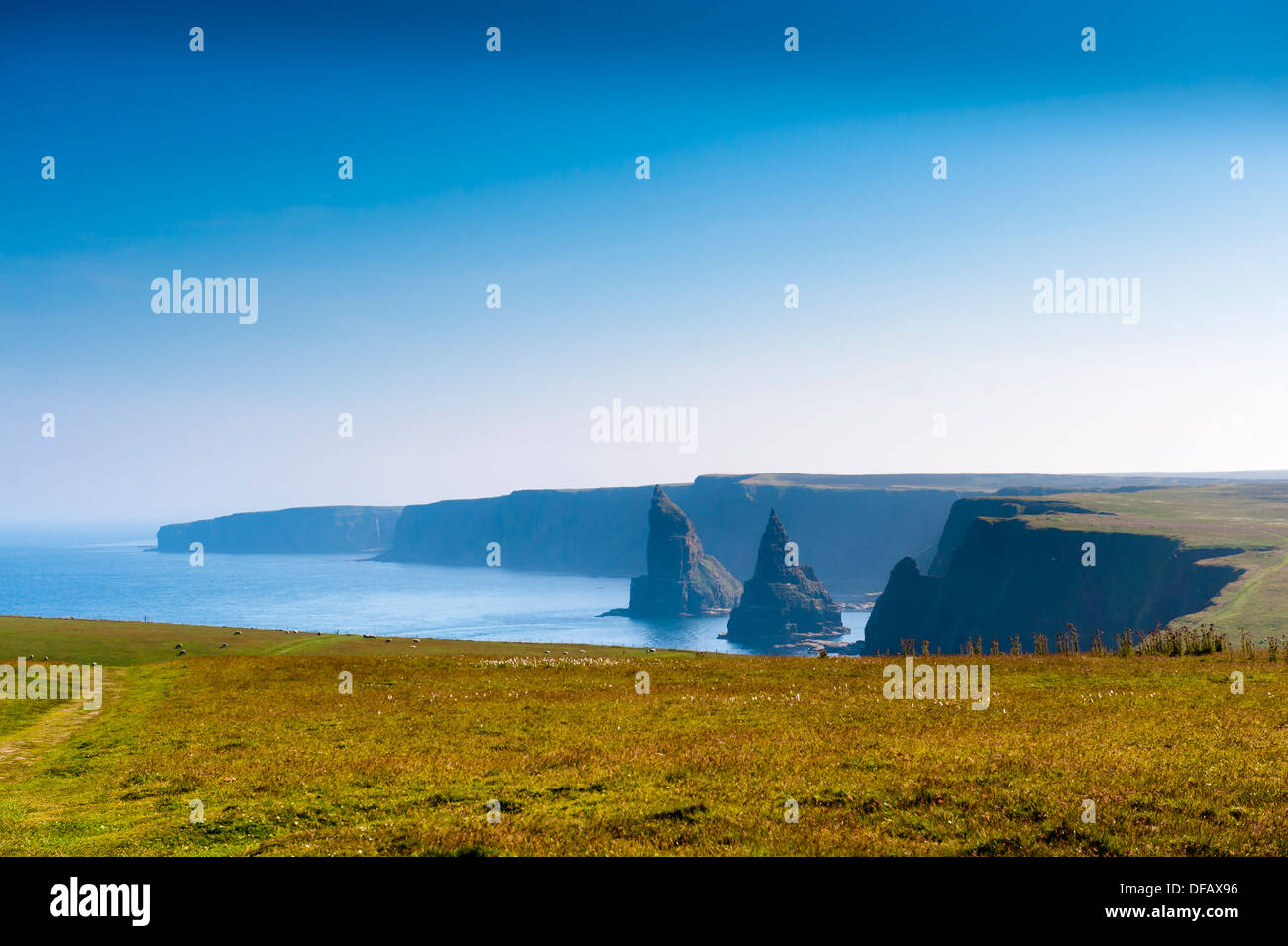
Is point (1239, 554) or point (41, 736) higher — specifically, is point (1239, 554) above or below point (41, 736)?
below

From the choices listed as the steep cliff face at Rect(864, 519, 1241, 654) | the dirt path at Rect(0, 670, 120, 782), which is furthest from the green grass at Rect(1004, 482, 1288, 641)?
the dirt path at Rect(0, 670, 120, 782)

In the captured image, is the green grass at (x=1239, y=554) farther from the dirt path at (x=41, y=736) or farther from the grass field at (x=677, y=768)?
the dirt path at (x=41, y=736)

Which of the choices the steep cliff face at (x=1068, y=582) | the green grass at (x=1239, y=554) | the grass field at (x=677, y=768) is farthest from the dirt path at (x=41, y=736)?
the steep cliff face at (x=1068, y=582)

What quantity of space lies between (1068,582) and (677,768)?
175 m

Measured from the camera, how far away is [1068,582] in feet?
535

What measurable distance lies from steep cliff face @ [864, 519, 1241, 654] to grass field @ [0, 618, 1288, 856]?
342 feet

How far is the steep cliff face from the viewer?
134375mm

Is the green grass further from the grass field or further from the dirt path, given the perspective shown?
the dirt path

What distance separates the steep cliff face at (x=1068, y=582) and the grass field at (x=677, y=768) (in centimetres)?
10416

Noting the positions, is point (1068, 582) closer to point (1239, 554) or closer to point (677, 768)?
point (1239, 554)

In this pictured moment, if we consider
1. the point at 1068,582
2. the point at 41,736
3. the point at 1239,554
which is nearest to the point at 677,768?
the point at 41,736

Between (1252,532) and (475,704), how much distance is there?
19862 cm
